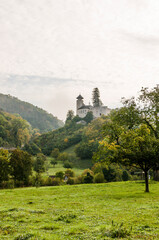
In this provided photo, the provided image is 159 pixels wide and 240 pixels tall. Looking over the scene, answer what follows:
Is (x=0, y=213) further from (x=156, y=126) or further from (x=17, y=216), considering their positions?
(x=156, y=126)

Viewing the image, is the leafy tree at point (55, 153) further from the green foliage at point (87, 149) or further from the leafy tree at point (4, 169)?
the leafy tree at point (4, 169)

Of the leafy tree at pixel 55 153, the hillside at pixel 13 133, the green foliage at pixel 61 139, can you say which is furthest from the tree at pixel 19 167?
the hillside at pixel 13 133

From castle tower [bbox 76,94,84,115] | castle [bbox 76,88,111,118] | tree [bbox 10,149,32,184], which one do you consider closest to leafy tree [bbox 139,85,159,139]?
tree [bbox 10,149,32,184]

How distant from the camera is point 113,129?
26594 millimetres

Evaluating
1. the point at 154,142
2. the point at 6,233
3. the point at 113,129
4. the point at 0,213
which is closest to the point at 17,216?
the point at 0,213

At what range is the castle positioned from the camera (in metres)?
138

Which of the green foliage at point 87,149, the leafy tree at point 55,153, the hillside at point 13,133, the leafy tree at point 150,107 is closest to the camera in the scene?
the leafy tree at point 150,107

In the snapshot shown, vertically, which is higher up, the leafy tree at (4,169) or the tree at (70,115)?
the tree at (70,115)

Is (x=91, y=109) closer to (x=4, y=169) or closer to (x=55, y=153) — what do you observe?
(x=55, y=153)

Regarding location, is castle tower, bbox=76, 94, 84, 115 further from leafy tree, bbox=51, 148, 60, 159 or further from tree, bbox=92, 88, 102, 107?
leafy tree, bbox=51, 148, 60, 159

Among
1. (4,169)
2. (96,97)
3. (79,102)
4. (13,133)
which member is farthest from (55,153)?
(79,102)

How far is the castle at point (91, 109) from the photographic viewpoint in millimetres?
137875

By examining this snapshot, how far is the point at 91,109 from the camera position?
140 m

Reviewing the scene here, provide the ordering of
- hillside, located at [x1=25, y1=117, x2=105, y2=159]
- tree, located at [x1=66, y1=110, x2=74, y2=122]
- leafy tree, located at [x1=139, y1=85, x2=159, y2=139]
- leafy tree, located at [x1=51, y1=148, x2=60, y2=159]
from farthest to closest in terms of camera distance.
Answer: tree, located at [x1=66, y1=110, x2=74, y2=122] → leafy tree, located at [x1=51, y1=148, x2=60, y2=159] → hillside, located at [x1=25, y1=117, x2=105, y2=159] → leafy tree, located at [x1=139, y1=85, x2=159, y2=139]
